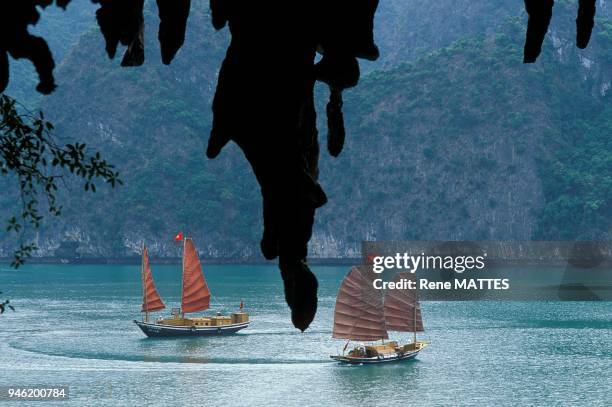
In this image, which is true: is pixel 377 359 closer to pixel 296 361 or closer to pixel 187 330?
pixel 296 361

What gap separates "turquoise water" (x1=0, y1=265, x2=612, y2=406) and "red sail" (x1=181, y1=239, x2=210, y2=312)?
2.87m

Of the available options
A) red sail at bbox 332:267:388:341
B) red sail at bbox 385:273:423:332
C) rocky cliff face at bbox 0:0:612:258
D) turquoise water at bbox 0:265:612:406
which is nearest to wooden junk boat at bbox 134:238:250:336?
turquoise water at bbox 0:265:612:406

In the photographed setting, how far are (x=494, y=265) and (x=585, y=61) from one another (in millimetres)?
34643

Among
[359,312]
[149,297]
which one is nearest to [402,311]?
[359,312]

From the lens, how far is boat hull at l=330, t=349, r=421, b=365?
5909 cm

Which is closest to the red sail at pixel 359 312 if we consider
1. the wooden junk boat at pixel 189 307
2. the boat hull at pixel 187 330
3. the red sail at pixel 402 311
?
the red sail at pixel 402 311

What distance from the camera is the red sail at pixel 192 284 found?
221 feet

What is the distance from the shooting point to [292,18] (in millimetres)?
1318

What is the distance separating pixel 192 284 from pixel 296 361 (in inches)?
427

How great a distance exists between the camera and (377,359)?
6000 centimetres

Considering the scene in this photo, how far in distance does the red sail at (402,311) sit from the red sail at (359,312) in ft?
11.0

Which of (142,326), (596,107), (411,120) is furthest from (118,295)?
(596,107)

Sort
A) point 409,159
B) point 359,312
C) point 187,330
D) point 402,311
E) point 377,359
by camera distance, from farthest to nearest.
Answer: point 409,159 < point 187,330 < point 402,311 < point 377,359 < point 359,312

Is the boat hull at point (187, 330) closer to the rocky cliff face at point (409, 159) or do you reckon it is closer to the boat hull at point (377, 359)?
the boat hull at point (377, 359)
